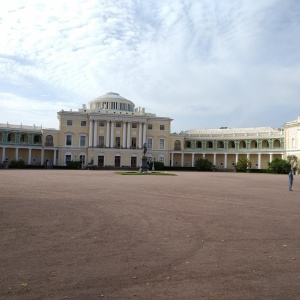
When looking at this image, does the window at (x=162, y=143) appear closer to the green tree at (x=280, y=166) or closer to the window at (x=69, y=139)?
the window at (x=69, y=139)

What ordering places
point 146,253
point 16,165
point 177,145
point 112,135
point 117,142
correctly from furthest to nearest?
point 177,145 < point 117,142 < point 112,135 < point 16,165 < point 146,253

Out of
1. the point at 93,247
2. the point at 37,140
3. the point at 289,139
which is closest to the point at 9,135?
the point at 37,140

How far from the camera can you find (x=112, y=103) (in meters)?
84.3

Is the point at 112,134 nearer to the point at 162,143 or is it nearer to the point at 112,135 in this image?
the point at 112,135

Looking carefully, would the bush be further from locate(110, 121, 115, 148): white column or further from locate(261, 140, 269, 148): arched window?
locate(261, 140, 269, 148): arched window

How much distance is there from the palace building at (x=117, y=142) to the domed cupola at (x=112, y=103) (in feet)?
5.47

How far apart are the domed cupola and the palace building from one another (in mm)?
1666

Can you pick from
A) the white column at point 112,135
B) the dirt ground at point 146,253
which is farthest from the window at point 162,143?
the dirt ground at point 146,253

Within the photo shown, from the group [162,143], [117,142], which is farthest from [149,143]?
[117,142]

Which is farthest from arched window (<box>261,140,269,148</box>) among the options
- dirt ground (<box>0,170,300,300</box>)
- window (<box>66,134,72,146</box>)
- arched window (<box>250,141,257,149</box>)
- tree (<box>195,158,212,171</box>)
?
dirt ground (<box>0,170,300,300</box>)

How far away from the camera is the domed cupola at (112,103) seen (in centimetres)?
8415

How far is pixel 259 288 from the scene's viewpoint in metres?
5.98

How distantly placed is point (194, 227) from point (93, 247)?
3.86 meters

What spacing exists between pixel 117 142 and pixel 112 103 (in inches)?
475
